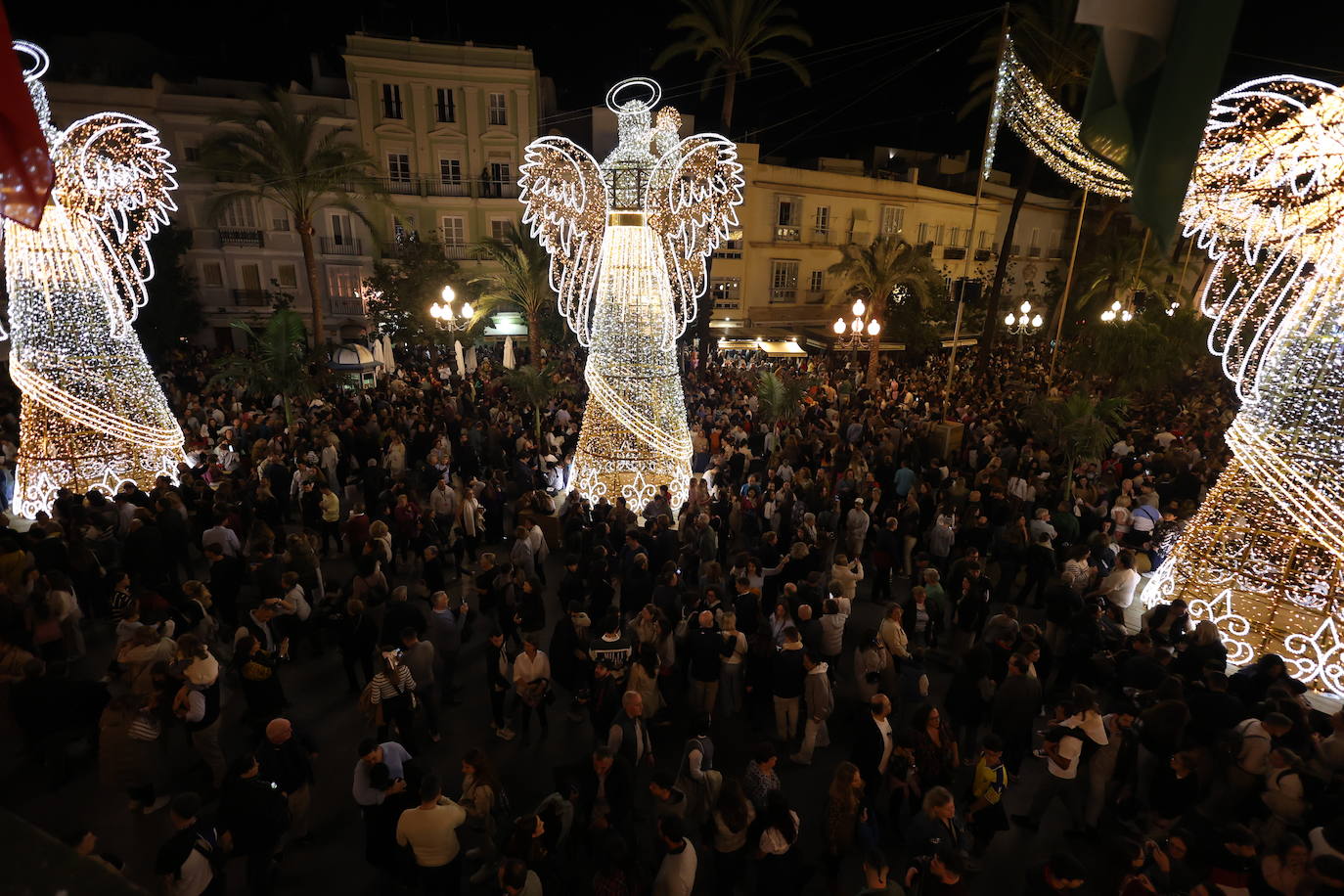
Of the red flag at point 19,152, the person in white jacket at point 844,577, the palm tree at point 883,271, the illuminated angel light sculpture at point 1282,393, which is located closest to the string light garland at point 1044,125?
the illuminated angel light sculpture at point 1282,393

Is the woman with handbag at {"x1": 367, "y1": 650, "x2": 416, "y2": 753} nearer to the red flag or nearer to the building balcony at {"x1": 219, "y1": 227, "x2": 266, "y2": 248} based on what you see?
the red flag

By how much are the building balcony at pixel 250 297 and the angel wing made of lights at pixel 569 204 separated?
2051 centimetres

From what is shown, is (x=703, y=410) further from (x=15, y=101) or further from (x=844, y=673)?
(x=15, y=101)

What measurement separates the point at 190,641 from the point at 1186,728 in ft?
26.0

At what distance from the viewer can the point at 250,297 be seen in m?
27.0

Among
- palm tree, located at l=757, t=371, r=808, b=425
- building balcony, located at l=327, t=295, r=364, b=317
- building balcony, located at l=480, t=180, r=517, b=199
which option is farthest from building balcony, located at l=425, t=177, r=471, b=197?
palm tree, located at l=757, t=371, r=808, b=425

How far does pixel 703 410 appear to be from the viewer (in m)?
16.0

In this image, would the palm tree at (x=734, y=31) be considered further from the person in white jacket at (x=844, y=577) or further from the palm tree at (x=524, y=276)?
the person in white jacket at (x=844, y=577)

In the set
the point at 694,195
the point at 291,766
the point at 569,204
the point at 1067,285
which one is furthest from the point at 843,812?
the point at 1067,285

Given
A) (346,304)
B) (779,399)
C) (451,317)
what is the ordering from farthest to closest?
(346,304)
(451,317)
(779,399)

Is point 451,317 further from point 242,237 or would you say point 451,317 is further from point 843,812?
point 843,812

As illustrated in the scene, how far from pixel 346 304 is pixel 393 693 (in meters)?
26.5

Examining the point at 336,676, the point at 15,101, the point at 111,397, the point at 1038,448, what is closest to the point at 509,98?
the point at 111,397

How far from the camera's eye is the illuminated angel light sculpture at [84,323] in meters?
10.0
